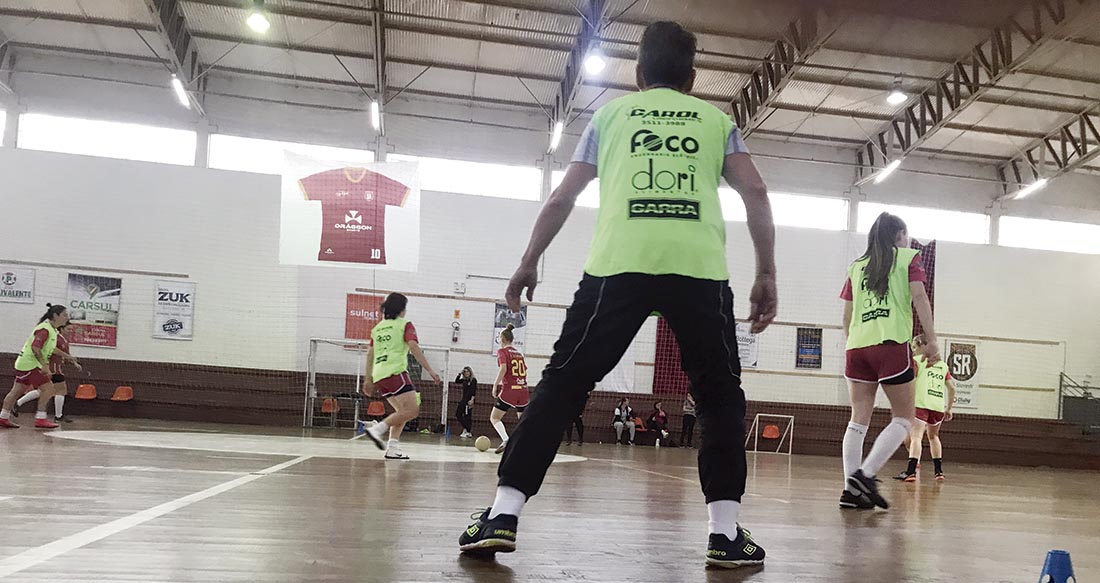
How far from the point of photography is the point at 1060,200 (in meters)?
19.3

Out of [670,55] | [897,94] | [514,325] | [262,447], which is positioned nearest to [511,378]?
[262,447]

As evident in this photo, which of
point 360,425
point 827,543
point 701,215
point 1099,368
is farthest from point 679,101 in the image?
point 1099,368

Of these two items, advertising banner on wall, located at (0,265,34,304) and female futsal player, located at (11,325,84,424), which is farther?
advertising banner on wall, located at (0,265,34,304)

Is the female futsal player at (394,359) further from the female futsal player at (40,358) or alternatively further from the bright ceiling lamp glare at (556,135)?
the bright ceiling lamp glare at (556,135)

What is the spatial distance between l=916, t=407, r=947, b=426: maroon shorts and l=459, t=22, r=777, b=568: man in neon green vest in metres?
7.79

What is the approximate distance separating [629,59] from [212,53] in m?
8.73

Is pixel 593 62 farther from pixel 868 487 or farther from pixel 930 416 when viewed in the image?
pixel 868 487

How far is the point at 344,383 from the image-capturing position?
16234 millimetres

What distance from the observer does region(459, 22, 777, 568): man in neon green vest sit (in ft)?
7.73

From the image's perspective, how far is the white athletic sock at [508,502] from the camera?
2.29 metres

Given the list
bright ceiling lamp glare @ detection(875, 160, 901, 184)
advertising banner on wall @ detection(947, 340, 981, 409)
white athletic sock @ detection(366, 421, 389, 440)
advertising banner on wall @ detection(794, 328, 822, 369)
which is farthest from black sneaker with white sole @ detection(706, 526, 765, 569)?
advertising banner on wall @ detection(947, 340, 981, 409)

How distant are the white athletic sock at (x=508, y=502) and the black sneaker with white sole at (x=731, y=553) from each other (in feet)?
1.95

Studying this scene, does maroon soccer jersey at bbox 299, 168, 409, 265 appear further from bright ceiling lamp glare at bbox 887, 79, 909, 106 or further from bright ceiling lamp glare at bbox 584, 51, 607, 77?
bright ceiling lamp glare at bbox 887, 79, 909, 106

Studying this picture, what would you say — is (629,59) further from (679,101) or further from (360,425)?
(679,101)
